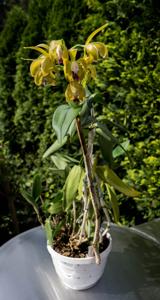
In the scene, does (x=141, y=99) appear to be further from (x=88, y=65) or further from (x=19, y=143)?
(x=19, y=143)

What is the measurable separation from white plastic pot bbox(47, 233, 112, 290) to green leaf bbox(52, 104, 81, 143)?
38 cm

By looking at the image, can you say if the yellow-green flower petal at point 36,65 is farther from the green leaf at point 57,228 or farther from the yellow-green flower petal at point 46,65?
the green leaf at point 57,228

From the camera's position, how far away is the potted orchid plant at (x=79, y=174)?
93 centimetres

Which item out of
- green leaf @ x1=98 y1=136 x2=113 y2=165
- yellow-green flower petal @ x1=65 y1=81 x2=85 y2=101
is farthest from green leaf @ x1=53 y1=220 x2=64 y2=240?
yellow-green flower petal @ x1=65 y1=81 x2=85 y2=101

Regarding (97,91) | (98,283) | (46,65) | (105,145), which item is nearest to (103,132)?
(105,145)

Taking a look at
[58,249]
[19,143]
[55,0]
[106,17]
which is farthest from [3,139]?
[58,249]

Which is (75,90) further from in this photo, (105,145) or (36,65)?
(105,145)

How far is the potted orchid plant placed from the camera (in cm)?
93

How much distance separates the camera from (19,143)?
292cm

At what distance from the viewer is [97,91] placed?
200cm

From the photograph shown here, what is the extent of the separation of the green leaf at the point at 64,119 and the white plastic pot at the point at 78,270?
1.23 feet

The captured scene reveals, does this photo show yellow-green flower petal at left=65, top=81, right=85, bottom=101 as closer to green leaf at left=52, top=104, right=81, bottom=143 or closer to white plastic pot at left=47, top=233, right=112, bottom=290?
green leaf at left=52, top=104, right=81, bottom=143

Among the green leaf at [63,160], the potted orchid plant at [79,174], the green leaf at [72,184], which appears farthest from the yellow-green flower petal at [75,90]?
the green leaf at [63,160]

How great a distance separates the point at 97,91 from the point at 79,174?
94 centimetres
